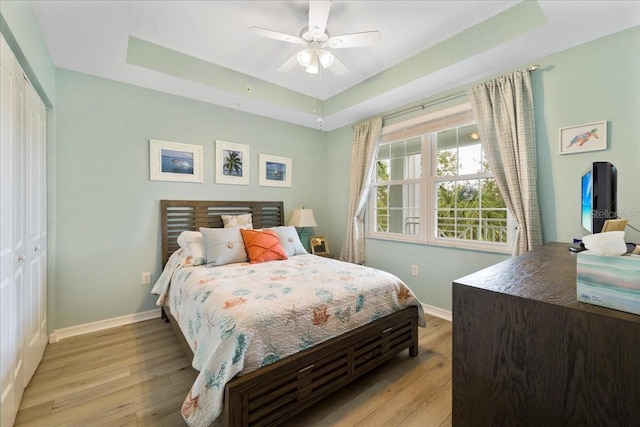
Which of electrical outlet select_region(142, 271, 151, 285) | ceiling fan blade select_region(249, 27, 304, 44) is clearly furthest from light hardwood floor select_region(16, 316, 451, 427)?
ceiling fan blade select_region(249, 27, 304, 44)

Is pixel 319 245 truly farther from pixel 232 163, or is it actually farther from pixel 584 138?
pixel 584 138

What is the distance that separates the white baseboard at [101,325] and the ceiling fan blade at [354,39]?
3.09 m

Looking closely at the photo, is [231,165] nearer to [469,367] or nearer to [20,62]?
[20,62]

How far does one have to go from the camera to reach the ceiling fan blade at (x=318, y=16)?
1.76 m

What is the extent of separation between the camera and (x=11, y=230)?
144cm

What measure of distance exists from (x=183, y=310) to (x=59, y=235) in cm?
149

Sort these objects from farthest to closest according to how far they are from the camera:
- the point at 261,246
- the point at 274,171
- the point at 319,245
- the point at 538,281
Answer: the point at 319,245
the point at 274,171
the point at 261,246
the point at 538,281

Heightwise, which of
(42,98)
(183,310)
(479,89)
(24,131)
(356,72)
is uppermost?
(356,72)

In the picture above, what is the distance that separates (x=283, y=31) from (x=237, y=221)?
77.1 inches

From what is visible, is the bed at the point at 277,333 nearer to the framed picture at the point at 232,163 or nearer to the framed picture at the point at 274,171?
the framed picture at the point at 232,163

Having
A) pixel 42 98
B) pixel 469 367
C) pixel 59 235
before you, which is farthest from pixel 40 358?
pixel 469 367

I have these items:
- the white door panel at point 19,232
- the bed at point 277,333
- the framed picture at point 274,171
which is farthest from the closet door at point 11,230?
the framed picture at point 274,171

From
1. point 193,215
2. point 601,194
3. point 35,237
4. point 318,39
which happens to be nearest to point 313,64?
point 318,39

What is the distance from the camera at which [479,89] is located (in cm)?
257
